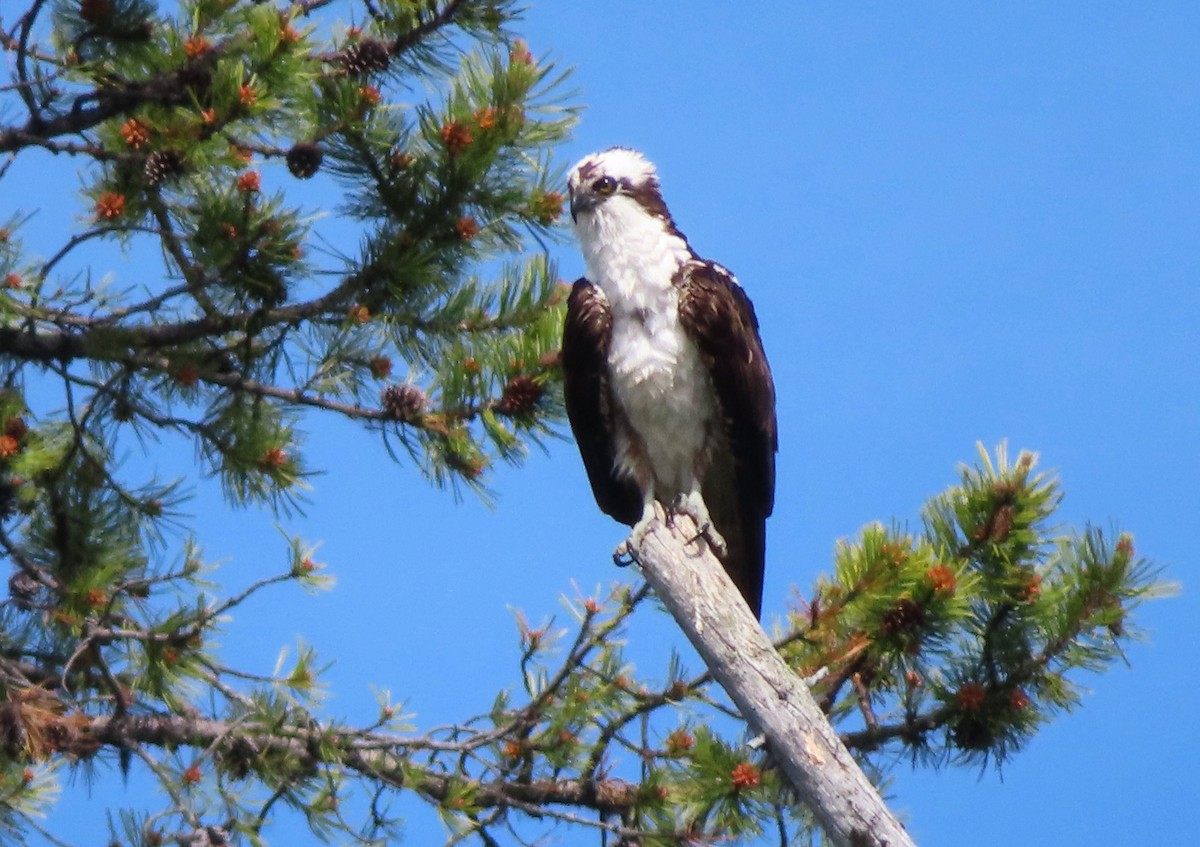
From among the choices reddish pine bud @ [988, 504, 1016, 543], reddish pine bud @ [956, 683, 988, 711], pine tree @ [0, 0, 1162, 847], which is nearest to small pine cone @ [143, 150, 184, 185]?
pine tree @ [0, 0, 1162, 847]

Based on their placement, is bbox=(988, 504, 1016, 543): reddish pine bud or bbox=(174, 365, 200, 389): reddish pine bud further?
bbox=(174, 365, 200, 389): reddish pine bud

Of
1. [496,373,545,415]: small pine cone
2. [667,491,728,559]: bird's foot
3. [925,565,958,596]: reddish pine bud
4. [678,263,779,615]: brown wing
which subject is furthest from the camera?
[496,373,545,415]: small pine cone

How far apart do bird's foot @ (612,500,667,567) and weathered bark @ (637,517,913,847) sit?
13cm

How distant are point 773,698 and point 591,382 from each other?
1282 mm

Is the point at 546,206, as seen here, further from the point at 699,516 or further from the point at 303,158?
the point at 699,516

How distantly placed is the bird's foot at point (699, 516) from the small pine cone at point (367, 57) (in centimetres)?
136

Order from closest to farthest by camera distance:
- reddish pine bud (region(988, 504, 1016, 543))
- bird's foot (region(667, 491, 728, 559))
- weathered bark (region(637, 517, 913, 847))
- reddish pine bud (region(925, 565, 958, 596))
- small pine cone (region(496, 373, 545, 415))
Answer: weathered bark (region(637, 517, 913, 847))
reddish pine bud (region(925, 565, 958, 596))
reddish pine bud (region(988, 504, 1016, 543))
bird's foot (region(667, 491, 728, 559))
small pine cone (region(496, 373, 545, 415))

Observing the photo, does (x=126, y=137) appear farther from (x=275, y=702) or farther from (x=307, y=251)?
(x=275, y=702)

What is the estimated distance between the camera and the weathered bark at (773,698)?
279 centimetres

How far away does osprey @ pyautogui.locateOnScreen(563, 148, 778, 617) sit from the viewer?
13.1 feet

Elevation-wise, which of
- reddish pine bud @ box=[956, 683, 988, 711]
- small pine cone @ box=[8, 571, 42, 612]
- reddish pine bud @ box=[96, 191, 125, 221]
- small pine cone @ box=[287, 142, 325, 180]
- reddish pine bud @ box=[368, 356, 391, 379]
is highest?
small pine cone @ box=[287, 142, 325, 180]

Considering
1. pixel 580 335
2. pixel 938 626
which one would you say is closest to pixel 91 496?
pixel 580 335

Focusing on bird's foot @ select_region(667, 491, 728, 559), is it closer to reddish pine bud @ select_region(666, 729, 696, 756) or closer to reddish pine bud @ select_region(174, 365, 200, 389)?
reddish pine bud @ select_region(666, 729, 696, 756)

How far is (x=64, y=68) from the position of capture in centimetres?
397
